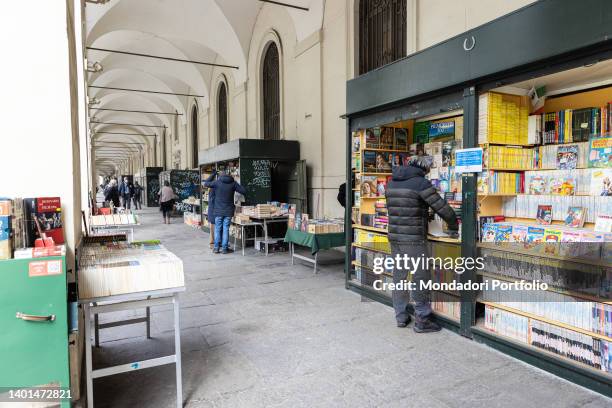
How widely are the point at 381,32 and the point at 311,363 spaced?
6320 mm

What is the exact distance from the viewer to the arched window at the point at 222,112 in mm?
15969

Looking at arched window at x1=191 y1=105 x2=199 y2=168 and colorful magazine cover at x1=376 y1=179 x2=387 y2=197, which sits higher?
arched window at x1=191 y1=105 x2=199 y2=168

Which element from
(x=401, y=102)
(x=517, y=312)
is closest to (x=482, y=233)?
(x=517, y=312)

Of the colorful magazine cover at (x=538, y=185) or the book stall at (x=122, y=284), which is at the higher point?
the colorful magazine cover at (x=538, y=185)

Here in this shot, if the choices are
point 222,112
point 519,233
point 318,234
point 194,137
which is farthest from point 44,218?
point 194,137

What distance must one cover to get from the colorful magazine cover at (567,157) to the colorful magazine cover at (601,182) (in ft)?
0.70

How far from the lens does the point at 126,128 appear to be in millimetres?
32688

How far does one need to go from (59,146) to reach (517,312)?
3.77 m

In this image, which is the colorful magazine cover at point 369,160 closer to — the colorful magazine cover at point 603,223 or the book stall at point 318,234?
the book stall at point 318,234

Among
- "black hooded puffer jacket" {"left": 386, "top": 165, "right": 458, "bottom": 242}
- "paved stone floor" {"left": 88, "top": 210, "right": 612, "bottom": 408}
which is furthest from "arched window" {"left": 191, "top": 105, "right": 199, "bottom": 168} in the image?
"black hooded puffer jacket" {"left": 386, "top": 165, "right": 458, "bottom": 242}

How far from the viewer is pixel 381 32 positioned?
7.35 metres

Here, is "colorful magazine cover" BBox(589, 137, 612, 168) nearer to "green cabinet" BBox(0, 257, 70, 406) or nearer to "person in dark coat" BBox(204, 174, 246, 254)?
"green cabinet" BBox(0, 257, 70, 406)

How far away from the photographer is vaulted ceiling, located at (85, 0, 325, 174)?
1098 centimetres

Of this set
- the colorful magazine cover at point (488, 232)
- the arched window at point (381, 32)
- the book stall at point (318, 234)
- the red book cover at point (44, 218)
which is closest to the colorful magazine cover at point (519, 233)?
the colorful magazine cover at point (488, 232)
